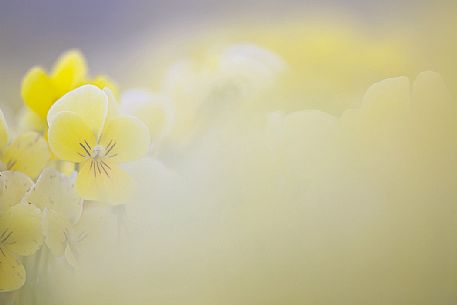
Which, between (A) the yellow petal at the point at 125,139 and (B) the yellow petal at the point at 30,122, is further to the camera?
(B) the yellow petal at the point at 30,122

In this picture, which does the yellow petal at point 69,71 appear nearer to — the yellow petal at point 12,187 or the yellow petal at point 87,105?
the yellow petal at point 87,105

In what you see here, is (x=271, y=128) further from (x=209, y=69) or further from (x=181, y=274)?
(x=181, y=274)

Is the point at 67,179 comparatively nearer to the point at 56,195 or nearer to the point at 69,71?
the point at 56,195

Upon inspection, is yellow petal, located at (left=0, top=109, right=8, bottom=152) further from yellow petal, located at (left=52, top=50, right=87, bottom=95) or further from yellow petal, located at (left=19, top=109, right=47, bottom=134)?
yellow petal, located at (left=52, top=50, right=87, bottom=95)

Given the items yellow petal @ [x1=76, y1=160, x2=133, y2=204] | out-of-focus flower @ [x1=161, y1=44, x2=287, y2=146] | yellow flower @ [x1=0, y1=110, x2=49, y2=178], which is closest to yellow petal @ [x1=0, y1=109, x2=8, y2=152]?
yellow flower @ [x1=0, y1=110, x2=49, y2=178]

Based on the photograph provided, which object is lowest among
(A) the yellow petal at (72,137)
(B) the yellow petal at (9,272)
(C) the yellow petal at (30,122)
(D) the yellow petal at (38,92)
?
(B) the yellow petal at (9,272)

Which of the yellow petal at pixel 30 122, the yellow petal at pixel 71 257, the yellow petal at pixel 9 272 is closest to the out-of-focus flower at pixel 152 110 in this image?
the yellow petal at pixel 30 122
